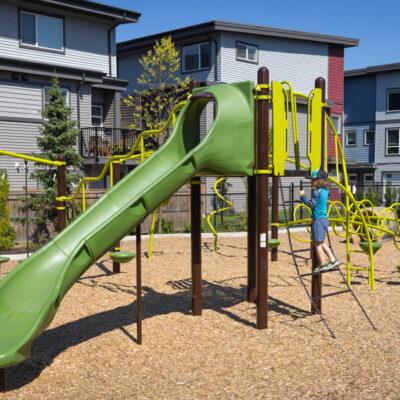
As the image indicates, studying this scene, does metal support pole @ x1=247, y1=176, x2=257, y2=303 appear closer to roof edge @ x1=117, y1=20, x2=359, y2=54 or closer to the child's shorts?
the child's shorts

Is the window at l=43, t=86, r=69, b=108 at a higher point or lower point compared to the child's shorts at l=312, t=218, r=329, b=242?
higher

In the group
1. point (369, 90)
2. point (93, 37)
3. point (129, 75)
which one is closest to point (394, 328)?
point (93, 37)

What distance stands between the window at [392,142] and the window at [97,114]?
2080 centimetres

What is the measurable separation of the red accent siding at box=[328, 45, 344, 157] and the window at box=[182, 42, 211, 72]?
8429 millimetres

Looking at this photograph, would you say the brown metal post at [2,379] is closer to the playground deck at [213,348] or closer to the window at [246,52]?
the playground deck at [213,348]

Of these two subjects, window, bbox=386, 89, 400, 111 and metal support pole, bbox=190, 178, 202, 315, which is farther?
window, bbox=386, 89, 400, 111

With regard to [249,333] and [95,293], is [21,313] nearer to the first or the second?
[249,333]

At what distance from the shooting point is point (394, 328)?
695 cm

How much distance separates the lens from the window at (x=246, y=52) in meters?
27.0

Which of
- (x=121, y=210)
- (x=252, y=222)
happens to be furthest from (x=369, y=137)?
(x=121, y=210)

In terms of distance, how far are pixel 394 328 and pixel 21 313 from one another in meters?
4.56

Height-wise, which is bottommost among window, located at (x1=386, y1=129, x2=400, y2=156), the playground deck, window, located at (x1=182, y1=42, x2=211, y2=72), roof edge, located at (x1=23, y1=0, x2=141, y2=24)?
the playground deck

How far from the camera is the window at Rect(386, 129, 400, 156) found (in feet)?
120

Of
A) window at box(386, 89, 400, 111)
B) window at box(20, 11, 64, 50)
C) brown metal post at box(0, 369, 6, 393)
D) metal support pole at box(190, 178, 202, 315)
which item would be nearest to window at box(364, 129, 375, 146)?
window at box(386, 89, 400, 111)
